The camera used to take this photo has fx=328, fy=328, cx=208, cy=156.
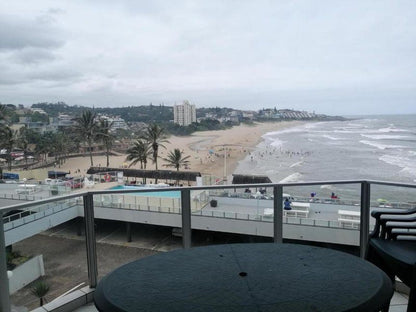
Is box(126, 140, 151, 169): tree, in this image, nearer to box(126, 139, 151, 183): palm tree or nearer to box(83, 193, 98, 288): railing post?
box(126, 139, 151, 183): palm tree

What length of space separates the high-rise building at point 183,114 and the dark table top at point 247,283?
72241 mm

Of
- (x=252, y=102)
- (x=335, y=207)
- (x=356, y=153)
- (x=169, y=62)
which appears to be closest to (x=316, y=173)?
(x=356, y=153)

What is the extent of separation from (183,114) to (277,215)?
7592 centimetres

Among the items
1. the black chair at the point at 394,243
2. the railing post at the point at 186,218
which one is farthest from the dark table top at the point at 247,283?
the railing post at the point at 186,218

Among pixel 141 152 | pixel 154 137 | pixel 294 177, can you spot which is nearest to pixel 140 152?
pixel 141 152

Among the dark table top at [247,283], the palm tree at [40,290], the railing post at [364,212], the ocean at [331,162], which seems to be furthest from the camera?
the ocean at [331,162]

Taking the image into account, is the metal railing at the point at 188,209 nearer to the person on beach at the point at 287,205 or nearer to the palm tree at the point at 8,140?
the person on beach at the point at 287,205

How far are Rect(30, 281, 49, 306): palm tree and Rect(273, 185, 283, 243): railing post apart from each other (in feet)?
5.85

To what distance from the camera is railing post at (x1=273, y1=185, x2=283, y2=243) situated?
110 inches

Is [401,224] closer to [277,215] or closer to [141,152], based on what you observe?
[277,215]

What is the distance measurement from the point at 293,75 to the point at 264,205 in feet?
168

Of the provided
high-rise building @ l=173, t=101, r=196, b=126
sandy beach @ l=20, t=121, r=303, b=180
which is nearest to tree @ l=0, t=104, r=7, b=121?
sandy beach @ l=20, t=121, r=303, b=180

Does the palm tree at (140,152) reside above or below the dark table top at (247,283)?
below

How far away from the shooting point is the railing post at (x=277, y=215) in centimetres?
279
